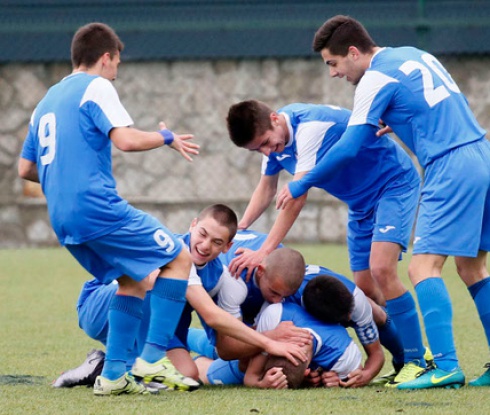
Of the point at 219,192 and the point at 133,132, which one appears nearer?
the point at 133,132

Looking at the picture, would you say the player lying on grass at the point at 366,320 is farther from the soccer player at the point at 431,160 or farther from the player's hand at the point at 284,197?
the player's hand at the point at 284,197

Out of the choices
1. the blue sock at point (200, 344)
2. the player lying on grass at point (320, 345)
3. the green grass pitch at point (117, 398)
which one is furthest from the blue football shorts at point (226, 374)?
the blue sock at point (200, 344)

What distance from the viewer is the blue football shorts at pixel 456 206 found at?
185 inches

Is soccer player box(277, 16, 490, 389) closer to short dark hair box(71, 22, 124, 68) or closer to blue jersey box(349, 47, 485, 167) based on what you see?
blue jersey box(349, 47, 485, 167)

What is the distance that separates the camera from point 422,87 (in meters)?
4.87

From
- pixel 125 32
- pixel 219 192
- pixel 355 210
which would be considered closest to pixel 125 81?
pixel 125 32

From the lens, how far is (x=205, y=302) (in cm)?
489

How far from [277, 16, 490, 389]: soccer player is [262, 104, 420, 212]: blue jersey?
40cm

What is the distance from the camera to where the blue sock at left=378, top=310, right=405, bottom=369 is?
548cm

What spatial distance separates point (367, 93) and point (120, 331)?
1.49 meters

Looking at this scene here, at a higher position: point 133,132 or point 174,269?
point 133,132

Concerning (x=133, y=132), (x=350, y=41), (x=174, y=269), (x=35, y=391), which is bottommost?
(x=35, y=391)

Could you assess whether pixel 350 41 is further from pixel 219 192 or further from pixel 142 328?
pixel 219 192

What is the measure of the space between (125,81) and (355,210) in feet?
23.2
